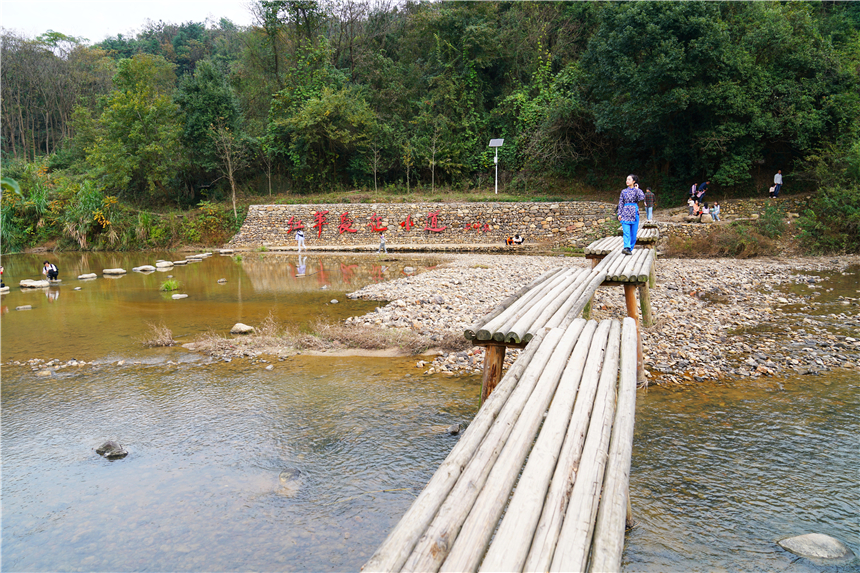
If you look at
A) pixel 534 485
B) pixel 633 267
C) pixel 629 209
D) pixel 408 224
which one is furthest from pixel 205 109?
pixel 534 485

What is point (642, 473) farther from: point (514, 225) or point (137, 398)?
point (514, 225)

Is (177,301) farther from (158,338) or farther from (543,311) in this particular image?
(543,311)

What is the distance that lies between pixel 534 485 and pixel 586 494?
0.21 meters

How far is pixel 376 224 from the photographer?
24359 mm

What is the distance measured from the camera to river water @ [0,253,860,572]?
148 inches

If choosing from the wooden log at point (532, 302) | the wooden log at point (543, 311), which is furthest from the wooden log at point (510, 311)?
the wooden log at point (543, 311)

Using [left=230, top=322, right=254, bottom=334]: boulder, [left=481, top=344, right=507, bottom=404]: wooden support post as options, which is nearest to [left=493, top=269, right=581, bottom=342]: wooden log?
[left=481, top=344, right=507, bottom=404]: wooden support post

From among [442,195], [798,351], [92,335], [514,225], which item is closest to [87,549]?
[92,335]

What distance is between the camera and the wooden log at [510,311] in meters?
4.21

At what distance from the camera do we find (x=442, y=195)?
2603 cm

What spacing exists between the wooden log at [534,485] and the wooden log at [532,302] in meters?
0.73

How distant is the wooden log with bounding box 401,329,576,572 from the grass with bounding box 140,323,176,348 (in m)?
7.83

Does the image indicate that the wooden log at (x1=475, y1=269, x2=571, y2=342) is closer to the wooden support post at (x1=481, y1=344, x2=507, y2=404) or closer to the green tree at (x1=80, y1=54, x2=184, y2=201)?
the wooden support post at (x1=481, y1=344, x2=507, y2=404)

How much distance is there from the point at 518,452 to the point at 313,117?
87.1 ft
